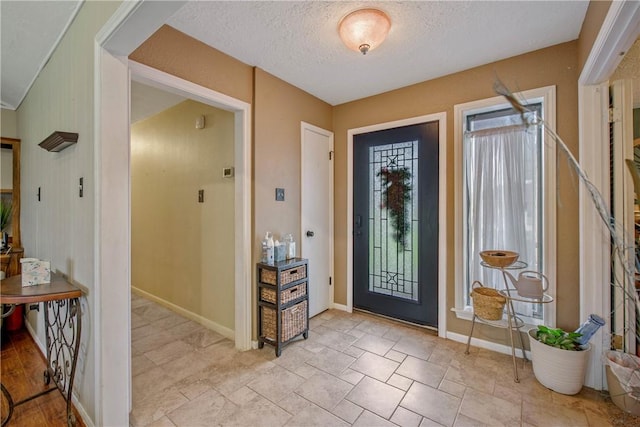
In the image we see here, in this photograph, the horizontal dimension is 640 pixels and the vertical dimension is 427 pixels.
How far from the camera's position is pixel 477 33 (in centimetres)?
205

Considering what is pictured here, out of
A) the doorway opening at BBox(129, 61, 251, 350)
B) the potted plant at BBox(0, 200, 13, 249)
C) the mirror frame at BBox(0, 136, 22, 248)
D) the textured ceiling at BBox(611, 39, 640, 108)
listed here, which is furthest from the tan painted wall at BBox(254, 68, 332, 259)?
the potted plant at BBox(0, 200, 13, 249)

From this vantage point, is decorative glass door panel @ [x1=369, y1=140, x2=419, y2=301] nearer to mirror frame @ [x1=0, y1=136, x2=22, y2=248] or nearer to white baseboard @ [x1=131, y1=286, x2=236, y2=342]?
white baseboard @ [x1=131, y1=286, x2=236, y2=342]

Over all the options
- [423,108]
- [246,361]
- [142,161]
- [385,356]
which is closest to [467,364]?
[385,356]

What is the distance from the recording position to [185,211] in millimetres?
3252

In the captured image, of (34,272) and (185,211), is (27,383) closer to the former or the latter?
(34,272)

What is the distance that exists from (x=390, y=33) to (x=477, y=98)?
3.47ft

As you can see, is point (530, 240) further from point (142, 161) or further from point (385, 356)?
point (142, 161)

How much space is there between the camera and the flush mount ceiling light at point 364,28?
180cm

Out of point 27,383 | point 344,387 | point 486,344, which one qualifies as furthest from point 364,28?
point 27,383

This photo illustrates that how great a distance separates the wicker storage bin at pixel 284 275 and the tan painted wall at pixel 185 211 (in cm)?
42

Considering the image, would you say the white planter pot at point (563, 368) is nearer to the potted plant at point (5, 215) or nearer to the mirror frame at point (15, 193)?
the mirror frame at point (15, 193)

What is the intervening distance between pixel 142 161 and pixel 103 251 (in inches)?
116

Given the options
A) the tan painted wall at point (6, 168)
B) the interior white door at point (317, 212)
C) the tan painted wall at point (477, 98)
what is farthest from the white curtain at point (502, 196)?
the tan painted wall at point (6, 168)

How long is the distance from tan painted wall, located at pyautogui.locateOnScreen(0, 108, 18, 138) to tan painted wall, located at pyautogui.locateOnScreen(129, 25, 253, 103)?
2.82 m
